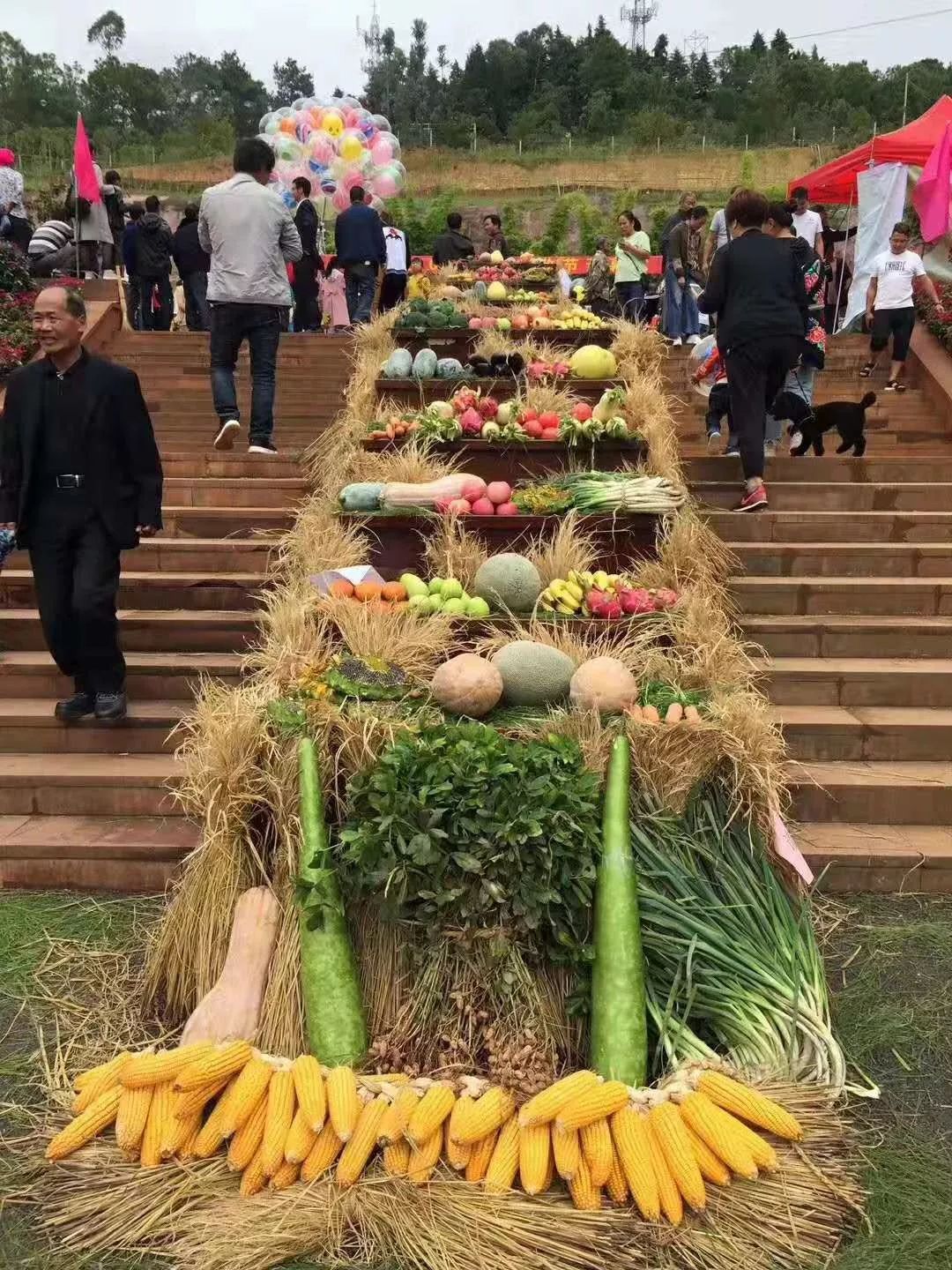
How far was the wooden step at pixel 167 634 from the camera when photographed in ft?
18.1

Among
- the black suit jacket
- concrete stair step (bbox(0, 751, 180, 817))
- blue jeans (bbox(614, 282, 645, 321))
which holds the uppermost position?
blue jeans (bbox(614, 282, 645, 321))

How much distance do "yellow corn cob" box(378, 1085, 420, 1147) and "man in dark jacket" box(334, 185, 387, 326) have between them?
1026cm

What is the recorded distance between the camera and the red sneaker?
258 inches

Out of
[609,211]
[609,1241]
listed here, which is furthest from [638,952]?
[609,211]

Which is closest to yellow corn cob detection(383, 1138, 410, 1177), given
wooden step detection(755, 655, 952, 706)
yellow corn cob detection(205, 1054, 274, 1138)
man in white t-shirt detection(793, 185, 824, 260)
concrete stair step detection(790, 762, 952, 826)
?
yellow corn cob detection(205, 1054, 274, 1138)

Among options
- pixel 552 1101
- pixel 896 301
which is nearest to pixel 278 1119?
pixel 552 1101

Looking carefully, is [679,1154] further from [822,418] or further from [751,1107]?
[822,418]

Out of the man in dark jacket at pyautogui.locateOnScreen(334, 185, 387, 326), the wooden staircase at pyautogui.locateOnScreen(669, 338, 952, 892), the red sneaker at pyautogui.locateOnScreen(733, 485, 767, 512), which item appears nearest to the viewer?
the wooden staircase at pyautogui.locateOnScreen(669, 338, 952, 892)

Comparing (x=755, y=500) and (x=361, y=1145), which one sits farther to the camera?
(x=755, y=500)

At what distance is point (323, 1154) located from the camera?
2.52 meters

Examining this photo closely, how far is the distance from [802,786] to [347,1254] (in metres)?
2.70

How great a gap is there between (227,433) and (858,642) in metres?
4.49

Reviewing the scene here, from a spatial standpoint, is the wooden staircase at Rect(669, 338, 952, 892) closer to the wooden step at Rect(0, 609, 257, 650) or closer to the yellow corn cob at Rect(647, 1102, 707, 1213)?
the yellow corn cob at Rect(647, 1102, 707, 1213)

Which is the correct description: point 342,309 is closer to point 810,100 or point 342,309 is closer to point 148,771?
point 148,771
